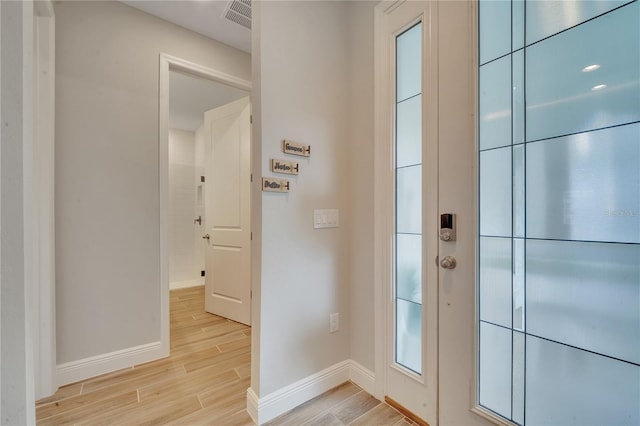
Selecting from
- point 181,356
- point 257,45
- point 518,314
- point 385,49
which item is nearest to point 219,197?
point 181,356

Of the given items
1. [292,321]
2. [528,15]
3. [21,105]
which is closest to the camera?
[21,105]

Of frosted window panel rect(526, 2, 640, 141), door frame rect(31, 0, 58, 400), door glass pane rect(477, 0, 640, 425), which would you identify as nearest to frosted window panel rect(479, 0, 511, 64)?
door glass pane rect(477, 0, 640, 425)

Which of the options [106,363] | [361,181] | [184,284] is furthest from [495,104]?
[184,284]

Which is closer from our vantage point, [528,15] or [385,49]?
[528,15]

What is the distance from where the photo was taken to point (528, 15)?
113 cm

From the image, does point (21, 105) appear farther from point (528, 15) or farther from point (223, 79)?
point (223, 79)

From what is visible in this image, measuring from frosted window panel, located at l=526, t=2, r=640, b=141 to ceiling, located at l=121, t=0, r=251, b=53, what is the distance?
217cm

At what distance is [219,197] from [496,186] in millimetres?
2720

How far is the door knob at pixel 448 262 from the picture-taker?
133cm

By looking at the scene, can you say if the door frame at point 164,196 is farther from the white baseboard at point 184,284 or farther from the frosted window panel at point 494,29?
the white baseboard at point 184,284

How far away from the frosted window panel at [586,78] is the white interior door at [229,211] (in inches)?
91.7

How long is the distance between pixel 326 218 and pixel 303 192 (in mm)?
239

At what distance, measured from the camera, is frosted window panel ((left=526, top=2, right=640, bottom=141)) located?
0.91 m

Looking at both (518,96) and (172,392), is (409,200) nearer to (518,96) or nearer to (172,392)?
(518,96)
